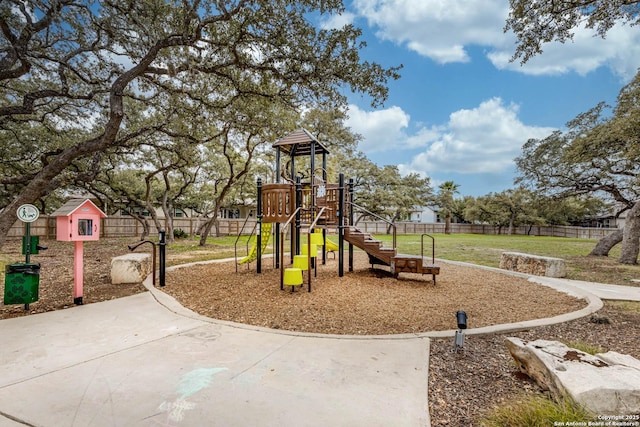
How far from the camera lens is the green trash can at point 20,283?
452 cm

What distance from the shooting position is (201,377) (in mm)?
2773

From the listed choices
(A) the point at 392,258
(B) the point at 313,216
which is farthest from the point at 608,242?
(B) the point at 313,216

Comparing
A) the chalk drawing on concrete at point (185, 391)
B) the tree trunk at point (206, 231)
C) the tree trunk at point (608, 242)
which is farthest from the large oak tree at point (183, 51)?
the tree trunk at point (608, 242)

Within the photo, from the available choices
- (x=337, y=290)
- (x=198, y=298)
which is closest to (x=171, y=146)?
(x=198, y=298)

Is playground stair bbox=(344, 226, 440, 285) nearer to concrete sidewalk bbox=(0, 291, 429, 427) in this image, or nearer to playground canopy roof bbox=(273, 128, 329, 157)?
playground canopy roof bbox=(273, 128, 329, 157)

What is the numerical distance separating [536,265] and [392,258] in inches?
174

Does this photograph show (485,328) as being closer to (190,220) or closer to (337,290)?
(337,290)

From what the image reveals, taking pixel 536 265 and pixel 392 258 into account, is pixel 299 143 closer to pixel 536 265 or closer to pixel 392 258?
pixel 392 258

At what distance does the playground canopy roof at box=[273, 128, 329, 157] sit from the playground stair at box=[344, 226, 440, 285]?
7.79ft

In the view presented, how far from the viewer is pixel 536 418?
211cm

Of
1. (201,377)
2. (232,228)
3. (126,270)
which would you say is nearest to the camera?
(201,377)

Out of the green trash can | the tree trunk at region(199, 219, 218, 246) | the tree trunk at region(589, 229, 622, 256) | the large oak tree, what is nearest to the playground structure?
the large oak tree

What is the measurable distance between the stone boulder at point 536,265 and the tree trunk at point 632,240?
5.32 meters

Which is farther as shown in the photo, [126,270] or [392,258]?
[392,258]
